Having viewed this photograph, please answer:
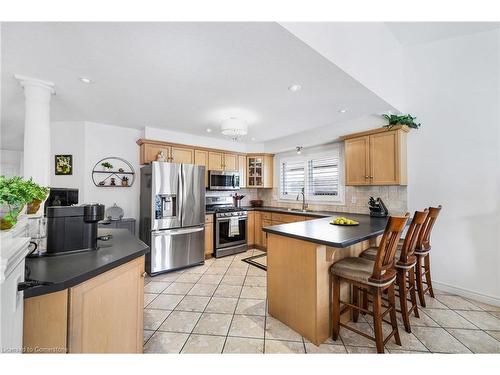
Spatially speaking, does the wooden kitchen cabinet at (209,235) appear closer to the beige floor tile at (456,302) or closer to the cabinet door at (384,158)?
the cabinet door at (384,158)

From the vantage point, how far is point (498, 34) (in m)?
2.40

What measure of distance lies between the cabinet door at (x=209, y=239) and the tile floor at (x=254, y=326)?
113 centimetres

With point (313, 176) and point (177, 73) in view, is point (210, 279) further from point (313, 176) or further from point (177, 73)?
point (313, 176)

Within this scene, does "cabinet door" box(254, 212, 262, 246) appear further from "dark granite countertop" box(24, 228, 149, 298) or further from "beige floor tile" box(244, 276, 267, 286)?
"dark granite countertop" box(24, 228, 149, 298)

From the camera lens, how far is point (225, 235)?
13.6ft

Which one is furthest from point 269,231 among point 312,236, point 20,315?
point 20,315

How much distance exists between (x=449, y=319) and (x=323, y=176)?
2.70 meters

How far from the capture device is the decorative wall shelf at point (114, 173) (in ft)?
11.7

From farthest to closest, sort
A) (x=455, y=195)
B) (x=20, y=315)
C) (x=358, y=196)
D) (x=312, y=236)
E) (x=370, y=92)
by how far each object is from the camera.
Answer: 1. (x=358, y=196)
2. (x=455, y=195)
3. (x=370, y=92)
4. (x=312, y=236)
5. (x=20, y=315)

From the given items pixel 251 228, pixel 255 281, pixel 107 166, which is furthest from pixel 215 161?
pixel 255 281

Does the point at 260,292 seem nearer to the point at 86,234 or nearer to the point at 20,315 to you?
the point at 86,234

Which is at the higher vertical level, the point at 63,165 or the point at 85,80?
the point at 85,80

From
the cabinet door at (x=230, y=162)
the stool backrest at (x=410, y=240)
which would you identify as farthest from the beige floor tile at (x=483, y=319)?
the cabinet door at (x=230, y=162)
